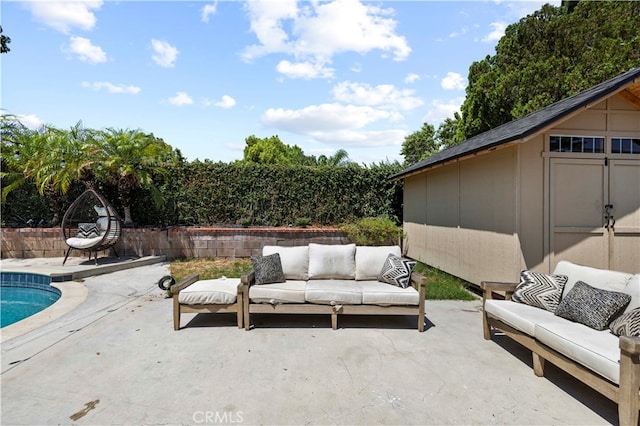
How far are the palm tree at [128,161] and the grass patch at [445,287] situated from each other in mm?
8359

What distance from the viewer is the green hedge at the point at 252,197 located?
1080 centimetres

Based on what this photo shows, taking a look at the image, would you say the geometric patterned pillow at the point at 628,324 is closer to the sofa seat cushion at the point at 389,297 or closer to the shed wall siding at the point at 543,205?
the sofa seat cushion at the point at 389,297

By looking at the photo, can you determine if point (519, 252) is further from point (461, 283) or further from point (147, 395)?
point (147, 395)

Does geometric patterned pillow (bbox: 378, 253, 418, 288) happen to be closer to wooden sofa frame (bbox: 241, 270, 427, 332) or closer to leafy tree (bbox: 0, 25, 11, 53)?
wooden sofa frame (bbox: 241, 270, 427, 332)

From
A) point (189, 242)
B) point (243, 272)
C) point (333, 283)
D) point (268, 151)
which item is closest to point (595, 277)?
point (333, 283)

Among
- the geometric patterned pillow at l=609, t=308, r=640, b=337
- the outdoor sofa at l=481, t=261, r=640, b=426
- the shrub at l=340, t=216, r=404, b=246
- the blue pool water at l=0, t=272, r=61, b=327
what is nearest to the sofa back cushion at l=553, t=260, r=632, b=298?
the outdoor sofa at l=481, t=261, r=640, b=426

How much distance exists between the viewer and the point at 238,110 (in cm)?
1141

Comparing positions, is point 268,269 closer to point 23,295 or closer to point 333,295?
point 333,295

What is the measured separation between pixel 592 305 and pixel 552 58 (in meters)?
15.5

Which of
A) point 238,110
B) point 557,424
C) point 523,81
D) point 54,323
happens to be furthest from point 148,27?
point 523,81

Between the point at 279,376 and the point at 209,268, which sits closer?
the point at 279,376

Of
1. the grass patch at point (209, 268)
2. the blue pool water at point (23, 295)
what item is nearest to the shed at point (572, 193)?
the grass patch at point (209, 268)

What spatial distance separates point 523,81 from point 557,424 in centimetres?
1592

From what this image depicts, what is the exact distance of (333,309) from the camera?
173 inches
